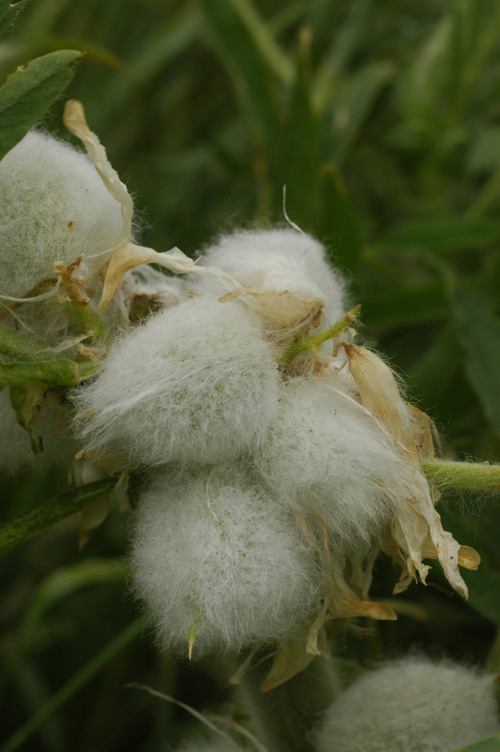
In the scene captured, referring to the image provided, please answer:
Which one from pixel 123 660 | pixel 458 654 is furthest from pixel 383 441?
pixel 123 660

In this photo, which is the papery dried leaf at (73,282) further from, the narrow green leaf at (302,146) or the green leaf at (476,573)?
the narrow green leaf at (302,146)

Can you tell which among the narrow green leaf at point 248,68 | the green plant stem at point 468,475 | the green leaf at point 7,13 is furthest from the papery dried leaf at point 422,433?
the narrow green leaf at point 248,68

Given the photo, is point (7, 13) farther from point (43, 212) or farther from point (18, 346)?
point (18, 346)

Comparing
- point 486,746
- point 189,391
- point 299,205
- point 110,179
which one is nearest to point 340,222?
point 299,205

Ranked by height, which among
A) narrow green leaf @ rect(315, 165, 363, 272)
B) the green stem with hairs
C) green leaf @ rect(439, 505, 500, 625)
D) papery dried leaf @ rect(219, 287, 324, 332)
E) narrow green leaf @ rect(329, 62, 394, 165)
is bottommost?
green leaf @ rect(439, 505, 500, 625)

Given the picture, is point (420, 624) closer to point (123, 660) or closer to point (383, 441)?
point (123, 660)

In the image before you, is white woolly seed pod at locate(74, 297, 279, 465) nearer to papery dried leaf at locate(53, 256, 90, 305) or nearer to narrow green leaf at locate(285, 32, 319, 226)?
papery dried leaf at locate(53, 256, 90, 305)

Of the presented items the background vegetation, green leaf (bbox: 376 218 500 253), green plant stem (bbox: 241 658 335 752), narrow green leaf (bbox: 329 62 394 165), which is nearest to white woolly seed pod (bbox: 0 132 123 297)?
the background vegetation
